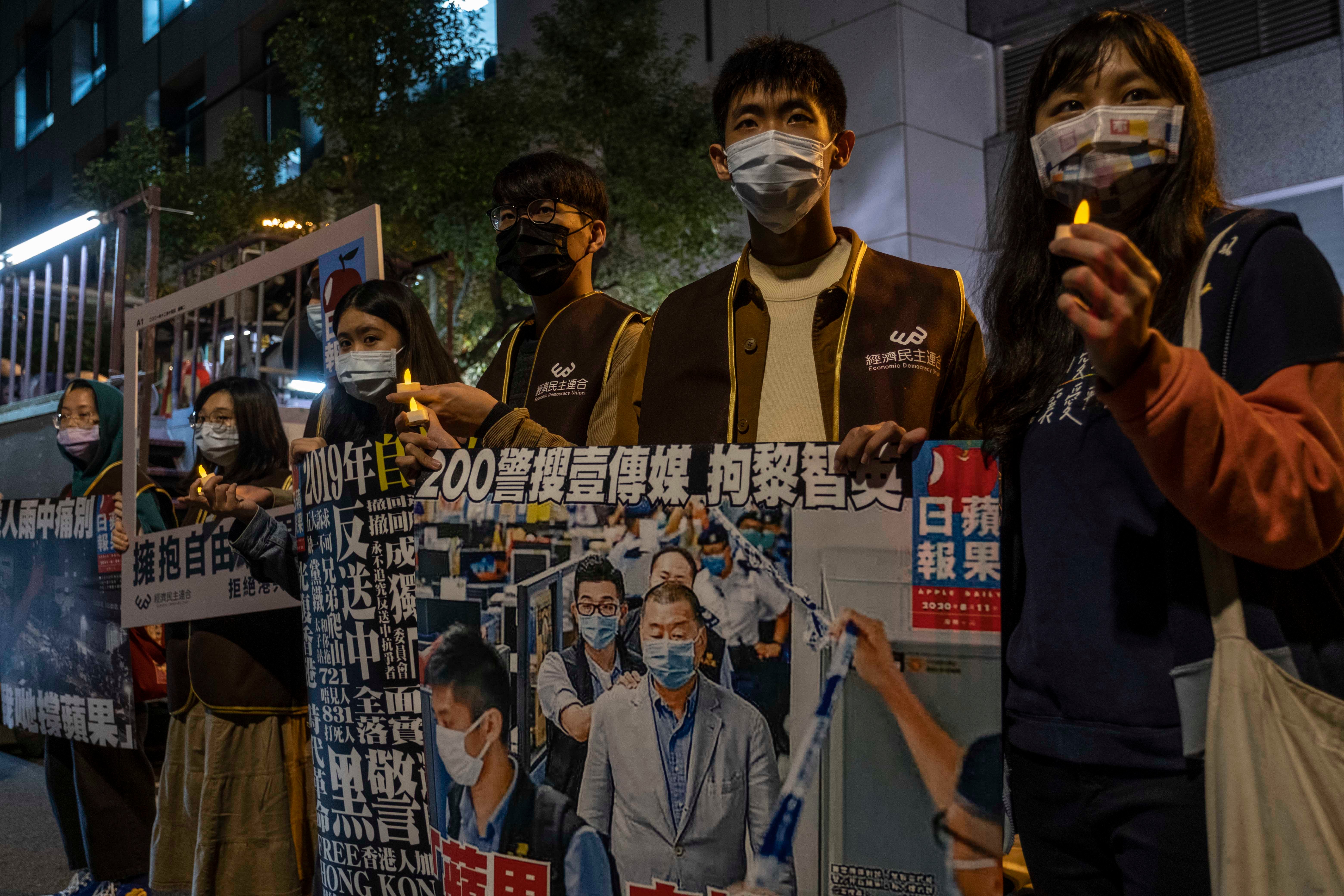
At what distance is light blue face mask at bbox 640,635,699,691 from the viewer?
5.34 feet

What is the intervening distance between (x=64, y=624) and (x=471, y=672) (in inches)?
123

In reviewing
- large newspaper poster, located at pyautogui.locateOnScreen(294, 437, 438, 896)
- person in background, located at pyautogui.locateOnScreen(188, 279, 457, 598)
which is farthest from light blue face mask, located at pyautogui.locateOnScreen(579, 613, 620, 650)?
person in background, located at pyautogui.locateOnScreen(188, 279, 457, 598)

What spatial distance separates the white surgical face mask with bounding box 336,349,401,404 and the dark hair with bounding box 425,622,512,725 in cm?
110

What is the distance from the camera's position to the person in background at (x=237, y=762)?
3201mm

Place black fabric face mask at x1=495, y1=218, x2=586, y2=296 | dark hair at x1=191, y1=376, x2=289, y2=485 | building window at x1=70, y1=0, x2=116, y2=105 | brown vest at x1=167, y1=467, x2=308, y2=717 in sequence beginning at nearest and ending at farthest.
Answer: black fabric face mask at x1=495, y1=218, x2=586, y2=296
brown vest at x1=167, y1=467, x2=308, y2=717
dark hair at x1=191, y1=376, x2=289, y2=485
building window at x1=70, y1=0, x2=116, y2=105

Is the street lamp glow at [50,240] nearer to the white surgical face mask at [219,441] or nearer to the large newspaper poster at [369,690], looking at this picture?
the white surgical face mask at [219,441]

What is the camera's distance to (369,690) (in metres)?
2.38

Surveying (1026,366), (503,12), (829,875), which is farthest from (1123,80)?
(503,12)

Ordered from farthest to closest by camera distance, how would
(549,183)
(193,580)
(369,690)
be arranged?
(193,580) < (549,183) < (369,690)

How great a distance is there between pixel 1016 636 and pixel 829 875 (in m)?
0.42

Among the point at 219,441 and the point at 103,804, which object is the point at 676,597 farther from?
the point at 103,804

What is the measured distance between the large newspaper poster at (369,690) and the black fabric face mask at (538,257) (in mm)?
698

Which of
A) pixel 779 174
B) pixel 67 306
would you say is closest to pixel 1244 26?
pixel 779 174

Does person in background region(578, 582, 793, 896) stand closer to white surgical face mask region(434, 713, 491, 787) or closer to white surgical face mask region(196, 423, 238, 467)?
white surgical face mask region(434, 713, 491, 787)
